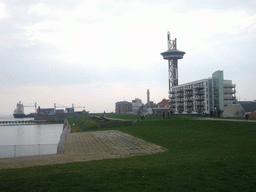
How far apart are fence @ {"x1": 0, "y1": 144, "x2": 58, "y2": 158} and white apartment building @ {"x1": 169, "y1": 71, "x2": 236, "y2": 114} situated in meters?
72.3

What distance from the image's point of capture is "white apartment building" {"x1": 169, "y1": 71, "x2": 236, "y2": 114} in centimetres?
8756

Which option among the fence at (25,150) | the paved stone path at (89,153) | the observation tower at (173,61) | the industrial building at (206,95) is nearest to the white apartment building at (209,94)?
Result: the industrial building at (206,95)

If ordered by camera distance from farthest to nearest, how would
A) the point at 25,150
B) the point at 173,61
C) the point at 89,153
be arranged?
the point at 173,61
the point at 25,150
the point at 89,153

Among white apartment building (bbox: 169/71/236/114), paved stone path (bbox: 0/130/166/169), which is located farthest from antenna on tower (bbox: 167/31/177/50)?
paved stone path (bbox: 0/130/166/169)

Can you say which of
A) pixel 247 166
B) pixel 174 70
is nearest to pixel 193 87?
pixel 174 70

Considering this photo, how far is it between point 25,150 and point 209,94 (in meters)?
77.5

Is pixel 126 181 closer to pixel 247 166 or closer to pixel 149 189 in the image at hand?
pixel 149 189

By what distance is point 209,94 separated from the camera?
89.1 m

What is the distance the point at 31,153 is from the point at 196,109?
79.2 metres

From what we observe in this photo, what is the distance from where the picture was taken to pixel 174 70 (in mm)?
143000

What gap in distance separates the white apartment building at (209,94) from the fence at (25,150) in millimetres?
72275

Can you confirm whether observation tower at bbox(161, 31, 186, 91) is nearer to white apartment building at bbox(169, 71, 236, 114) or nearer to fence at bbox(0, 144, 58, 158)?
white apartment building at bbox(169, 71, 236, 114)

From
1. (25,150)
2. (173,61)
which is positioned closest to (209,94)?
(173,61)

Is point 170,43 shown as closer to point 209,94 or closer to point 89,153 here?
point 209,94
